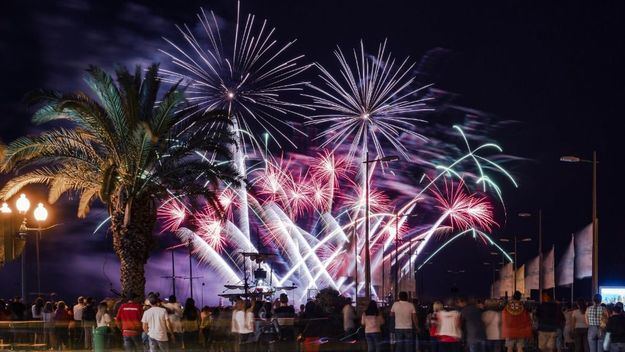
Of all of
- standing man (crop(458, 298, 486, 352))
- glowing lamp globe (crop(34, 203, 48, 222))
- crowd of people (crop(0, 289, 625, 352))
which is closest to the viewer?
standing man (crop(458, 298, 486, 352))

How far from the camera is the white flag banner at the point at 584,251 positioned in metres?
34.7

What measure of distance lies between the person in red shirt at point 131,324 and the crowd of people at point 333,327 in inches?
0.9

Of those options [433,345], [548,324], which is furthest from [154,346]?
[548,324]

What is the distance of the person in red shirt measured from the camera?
2245 cm

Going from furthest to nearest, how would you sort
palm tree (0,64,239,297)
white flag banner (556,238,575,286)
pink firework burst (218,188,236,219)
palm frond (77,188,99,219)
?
pink firework burst (218,188,236,219)
white flag banner (556,238,575,286)
palm frond (77,188,99,219)
palm tree (0,64,239,297)

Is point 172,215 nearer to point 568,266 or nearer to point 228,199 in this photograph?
point 228,199

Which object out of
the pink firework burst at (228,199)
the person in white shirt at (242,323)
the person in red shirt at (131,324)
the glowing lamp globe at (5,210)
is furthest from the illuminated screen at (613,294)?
the glowing lamp globe at (5,210)

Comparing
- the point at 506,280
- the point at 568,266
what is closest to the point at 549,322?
the point at 568,266

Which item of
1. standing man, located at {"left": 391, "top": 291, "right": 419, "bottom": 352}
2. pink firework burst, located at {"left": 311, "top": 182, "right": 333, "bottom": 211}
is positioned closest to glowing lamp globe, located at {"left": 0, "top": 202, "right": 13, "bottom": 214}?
standing man, located at {"left": 391, "top": 291, "right": 419, "bottom": 352}

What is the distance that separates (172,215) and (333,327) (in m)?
22.4

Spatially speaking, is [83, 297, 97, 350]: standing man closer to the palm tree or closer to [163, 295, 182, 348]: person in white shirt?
the palm tree

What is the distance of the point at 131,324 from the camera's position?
22453 millimetres

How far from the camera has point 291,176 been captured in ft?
165

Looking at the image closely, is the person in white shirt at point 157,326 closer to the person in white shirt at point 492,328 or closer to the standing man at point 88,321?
the standing man at point 88,321
